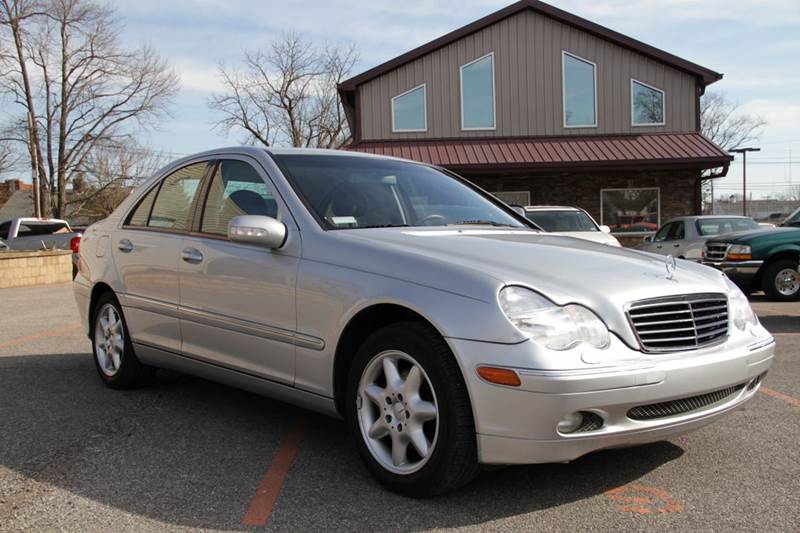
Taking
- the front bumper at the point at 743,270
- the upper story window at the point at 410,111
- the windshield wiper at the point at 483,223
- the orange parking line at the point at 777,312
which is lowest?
the orange parking line at the point at 777,312

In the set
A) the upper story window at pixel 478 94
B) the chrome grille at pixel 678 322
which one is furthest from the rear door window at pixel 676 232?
the chrome grille at pixel 678 322

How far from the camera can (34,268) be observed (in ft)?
54.9

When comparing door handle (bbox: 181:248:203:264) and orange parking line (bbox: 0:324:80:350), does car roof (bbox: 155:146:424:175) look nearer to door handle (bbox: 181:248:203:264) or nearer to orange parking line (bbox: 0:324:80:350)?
door handle (bbox: 181:248:203:264)

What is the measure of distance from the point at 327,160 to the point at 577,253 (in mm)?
1683

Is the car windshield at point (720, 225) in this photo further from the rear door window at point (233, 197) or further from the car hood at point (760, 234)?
the rear door window at point (233, 197)

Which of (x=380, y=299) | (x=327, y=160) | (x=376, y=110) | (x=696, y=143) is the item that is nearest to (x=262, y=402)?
(x=327, y=160)

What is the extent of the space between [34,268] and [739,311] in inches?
650

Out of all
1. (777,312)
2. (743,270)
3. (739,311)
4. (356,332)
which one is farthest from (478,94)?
(356,332)

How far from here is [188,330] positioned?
4.48 metres

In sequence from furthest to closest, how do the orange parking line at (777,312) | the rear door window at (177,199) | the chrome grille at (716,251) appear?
the chrome grille at (716,251), the orange parking line at (777,312), the rear door window at (177,199)

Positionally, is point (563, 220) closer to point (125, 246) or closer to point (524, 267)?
point (125, 246)

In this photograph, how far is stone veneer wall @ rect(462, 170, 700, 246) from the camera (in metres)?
20.4

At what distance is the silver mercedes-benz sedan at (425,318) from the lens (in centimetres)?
295

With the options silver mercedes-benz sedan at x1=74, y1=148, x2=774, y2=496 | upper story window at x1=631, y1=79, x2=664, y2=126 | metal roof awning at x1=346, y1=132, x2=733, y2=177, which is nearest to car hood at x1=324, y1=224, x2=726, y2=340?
silver mercedes-benz sedan at x1=74, y1=148, x2=774, y2=496
